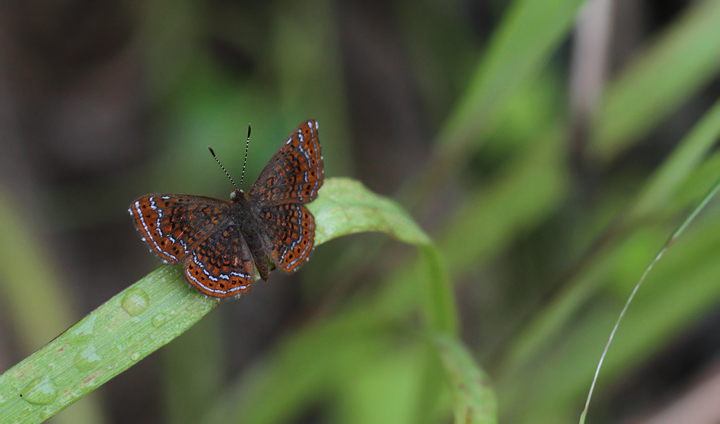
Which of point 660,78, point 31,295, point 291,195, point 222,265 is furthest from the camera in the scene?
point 31,295

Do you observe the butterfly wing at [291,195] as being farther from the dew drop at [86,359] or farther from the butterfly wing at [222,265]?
the dew drop at [86,359]

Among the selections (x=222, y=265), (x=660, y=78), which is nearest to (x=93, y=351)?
(x=222, y=265)

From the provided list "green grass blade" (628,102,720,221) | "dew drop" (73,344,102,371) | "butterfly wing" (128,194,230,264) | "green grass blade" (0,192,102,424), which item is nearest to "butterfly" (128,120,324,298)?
"butterfly wing" (128,194,230,264)

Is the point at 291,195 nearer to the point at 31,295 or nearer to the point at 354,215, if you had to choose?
the point at 354,215

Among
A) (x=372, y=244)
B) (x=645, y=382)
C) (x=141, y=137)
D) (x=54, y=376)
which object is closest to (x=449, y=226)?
(x=372, y=244)

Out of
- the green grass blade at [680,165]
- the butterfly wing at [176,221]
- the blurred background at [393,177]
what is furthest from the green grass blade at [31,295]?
the green grass blade at [680,165]

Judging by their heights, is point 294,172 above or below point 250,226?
above

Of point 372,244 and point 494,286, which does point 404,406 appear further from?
point 494,286

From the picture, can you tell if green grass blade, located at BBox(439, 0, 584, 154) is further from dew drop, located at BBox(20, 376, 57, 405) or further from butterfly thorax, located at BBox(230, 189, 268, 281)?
dew drop, located at BBox(20, 376, 57, 405)
